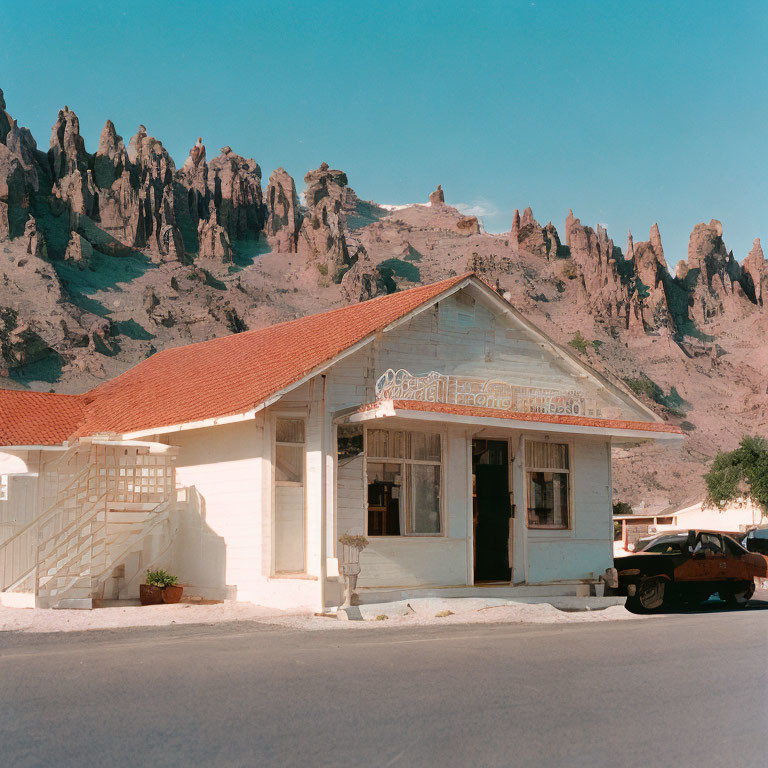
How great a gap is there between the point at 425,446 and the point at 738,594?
768cm

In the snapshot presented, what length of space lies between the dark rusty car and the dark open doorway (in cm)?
254

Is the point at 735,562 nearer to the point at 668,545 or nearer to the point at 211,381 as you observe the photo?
the point at 668,545

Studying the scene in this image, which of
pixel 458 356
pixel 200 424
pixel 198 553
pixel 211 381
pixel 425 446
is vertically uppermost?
pixel 458 356

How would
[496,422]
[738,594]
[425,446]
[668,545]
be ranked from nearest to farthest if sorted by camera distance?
[496,422] < [425,446] < [668,545] < [738,594]

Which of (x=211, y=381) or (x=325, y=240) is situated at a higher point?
(x=325, y=240)

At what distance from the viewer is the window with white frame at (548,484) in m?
17.8

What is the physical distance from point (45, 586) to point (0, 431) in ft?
15.7

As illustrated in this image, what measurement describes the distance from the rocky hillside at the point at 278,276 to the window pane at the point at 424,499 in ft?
180

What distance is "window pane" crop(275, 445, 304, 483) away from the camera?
15.5 metres

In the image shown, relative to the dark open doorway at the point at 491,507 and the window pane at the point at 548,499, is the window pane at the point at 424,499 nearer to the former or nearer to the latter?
the dark open doorway at the point at 491,507

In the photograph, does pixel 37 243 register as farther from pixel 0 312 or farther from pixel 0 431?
pixel 0 431

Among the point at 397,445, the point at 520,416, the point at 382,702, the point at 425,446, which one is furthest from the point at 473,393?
the point at 382,702

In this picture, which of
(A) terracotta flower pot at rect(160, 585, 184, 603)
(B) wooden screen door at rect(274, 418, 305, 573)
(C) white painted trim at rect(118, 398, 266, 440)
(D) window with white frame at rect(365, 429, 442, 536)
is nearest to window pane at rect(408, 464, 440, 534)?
(D) window with white frame at rect(365, 429, 442, 536)

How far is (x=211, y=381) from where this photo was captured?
61.8 feet
